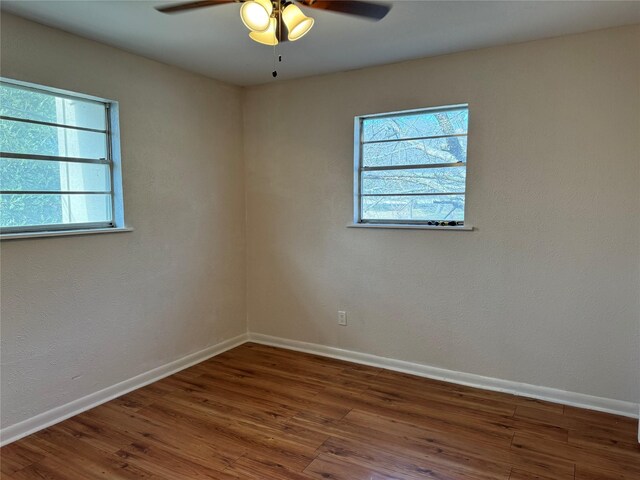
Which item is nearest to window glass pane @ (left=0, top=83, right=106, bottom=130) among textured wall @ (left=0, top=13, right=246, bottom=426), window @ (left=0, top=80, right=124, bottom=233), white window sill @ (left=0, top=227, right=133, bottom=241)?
window @ (left=0, top=80, right=124, bottom=233)

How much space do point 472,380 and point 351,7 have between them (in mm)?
2595

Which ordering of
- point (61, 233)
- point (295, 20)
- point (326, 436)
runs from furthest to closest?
point (61, 233)
point (326, 436)
point (295, 20)

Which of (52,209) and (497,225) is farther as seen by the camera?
(497,225)

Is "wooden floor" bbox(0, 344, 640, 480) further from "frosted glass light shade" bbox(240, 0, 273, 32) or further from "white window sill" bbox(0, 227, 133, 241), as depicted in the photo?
"frosted glass light shade" bbox(240, 0, 273, 32)

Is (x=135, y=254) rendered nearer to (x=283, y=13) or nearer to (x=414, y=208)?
(x=283, y=13)

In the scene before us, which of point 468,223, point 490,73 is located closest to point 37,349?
point 468,223

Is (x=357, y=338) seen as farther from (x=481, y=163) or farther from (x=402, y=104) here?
(x=402, y=104)

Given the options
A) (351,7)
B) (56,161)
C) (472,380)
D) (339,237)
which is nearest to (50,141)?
(56,161)

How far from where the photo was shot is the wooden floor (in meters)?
2.13

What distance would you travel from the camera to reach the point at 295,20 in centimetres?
183

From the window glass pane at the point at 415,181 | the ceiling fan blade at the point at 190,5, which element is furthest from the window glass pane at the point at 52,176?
the window glass pane at the point at 415,181

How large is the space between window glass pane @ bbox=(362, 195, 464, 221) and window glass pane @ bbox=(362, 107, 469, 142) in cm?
48

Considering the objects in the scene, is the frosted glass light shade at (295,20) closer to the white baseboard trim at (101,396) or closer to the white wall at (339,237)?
the white wall at (339,237)

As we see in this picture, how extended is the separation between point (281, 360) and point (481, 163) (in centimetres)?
224
